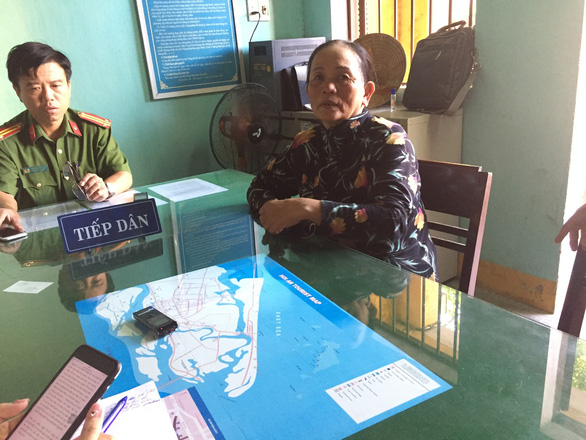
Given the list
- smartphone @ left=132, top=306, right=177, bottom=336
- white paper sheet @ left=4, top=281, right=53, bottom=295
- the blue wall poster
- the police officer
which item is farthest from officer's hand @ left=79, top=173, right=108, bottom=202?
the blue wall poster

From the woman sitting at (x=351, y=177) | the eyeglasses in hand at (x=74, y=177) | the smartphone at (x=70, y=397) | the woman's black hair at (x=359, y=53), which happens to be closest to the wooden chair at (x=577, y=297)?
the woman sitting at (x=351, y=177)

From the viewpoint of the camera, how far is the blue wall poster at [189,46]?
8.72ft

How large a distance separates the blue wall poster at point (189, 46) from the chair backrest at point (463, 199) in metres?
1.86

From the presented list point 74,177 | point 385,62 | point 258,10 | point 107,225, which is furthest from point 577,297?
point 258,10

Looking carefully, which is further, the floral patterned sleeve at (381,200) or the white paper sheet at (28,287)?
the floral patterned sleeve at (381,200)

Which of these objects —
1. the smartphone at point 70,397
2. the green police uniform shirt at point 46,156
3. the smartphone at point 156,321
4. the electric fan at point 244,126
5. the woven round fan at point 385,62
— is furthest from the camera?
the electric fan at point 244,126

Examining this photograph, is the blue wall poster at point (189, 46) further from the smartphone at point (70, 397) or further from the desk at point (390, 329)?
the smartphone at point (70, 397)

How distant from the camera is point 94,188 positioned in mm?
1677

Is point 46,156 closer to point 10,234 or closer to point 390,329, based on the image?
point 10,234

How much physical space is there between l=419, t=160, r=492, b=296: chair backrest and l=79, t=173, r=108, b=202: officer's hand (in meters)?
1.09

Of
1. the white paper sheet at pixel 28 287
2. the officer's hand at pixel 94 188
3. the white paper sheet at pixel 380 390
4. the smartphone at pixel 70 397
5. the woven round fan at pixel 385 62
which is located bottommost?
the white paper sheet at pixel 28 287

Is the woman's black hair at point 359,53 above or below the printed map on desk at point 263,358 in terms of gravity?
above

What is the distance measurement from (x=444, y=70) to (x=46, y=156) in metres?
1.74

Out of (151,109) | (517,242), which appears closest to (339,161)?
(517,242)
